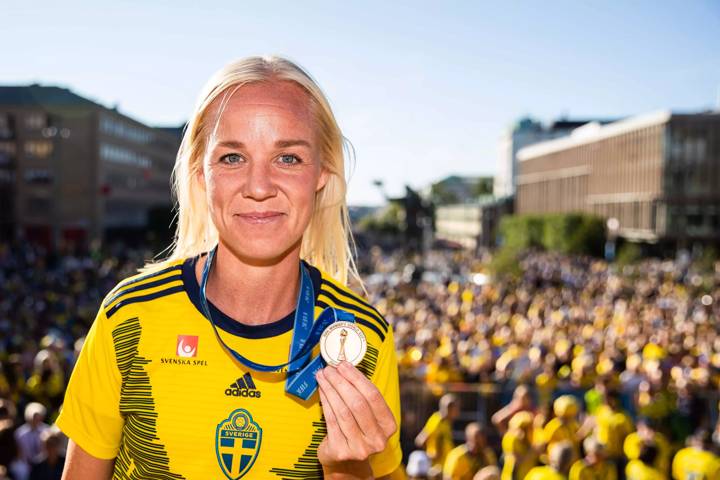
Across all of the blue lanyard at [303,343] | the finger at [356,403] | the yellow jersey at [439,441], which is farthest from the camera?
the yellow jersey at [439,441]

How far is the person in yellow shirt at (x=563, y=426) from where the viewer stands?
8188mm

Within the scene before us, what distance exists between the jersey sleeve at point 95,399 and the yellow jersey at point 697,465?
261 inches

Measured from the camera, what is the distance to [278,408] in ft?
6.20

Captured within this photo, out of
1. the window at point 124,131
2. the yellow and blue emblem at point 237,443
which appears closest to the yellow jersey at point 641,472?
the yellow and blue emblem at point 237,443

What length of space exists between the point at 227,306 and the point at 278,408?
0.30 meters

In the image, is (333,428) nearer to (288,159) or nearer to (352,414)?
(352,414)

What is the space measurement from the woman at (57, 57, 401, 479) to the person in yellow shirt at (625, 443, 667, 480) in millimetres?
5977

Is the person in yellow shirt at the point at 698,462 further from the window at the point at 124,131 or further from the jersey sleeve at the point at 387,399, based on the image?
the window at the point at 124,131

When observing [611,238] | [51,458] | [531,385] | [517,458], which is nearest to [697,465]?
[517,458]

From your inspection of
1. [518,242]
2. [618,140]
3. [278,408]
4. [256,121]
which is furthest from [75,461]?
[518,242]

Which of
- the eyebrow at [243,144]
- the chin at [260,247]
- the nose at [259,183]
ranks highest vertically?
the eyebrow at [243,144]

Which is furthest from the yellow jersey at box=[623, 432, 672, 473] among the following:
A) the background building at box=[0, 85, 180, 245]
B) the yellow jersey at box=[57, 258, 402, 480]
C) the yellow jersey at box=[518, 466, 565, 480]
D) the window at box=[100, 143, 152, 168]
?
the window at box=[100, 143, 152, 168]

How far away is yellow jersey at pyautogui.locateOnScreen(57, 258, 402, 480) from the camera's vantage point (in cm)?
185

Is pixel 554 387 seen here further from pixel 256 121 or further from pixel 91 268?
pixel 91 268
